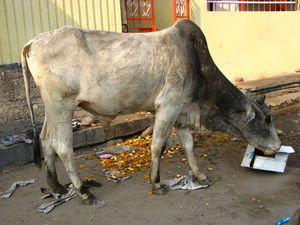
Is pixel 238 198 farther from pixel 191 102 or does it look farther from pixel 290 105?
pixel 290 105

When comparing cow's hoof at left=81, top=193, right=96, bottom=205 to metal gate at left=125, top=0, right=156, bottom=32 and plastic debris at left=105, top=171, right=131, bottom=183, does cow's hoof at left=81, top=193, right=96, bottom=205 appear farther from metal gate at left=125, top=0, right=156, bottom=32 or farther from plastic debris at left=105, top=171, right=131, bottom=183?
metal gate at left=125, top=0, right=156, bottom=32

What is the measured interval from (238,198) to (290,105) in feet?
15.4

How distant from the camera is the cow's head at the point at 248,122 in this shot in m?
4.20

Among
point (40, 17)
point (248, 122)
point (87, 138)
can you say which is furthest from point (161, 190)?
point (40, 17)

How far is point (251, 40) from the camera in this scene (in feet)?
29.7

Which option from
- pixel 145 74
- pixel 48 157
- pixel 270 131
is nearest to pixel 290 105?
pixel 270 131

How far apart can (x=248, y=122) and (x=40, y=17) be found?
3859 millimetres

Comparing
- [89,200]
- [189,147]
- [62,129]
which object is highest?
[62,129]

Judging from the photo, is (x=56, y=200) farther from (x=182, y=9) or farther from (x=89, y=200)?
(x=182, y=9)

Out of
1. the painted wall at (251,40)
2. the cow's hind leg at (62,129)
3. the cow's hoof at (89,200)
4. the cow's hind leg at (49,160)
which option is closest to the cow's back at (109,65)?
the cow's hind leg at (62,129)

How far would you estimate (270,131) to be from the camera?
168 inches

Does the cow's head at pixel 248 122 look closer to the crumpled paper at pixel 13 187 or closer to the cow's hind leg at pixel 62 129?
the cow's hind leg at pixel 62 129

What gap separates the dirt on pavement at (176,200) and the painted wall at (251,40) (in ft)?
13.4

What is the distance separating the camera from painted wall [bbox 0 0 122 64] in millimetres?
5781
